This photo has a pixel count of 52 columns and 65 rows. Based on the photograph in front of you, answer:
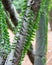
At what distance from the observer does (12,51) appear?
3.45ft

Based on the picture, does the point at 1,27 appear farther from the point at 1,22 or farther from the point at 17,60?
the point at 17,60

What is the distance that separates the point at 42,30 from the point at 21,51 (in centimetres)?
63

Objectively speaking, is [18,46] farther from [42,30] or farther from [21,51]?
[42,30]

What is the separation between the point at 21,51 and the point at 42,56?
0.64 meters

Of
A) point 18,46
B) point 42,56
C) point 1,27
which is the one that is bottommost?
point 42,56

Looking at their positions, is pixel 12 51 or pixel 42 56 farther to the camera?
pixel 42 56

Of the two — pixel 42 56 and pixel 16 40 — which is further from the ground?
pixel 16 40

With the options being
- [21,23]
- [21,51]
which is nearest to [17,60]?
[21,51]

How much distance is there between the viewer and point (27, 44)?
1076 mm

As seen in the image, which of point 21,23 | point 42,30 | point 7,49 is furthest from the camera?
point 42,30

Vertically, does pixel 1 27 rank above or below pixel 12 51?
above

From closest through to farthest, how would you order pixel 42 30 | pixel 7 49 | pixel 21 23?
pixel 21 23
pixel 7 49
pixel 42 30

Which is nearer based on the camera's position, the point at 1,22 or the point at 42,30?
the point at 1,22

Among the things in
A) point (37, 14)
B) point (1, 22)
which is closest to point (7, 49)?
point (1, 22)
